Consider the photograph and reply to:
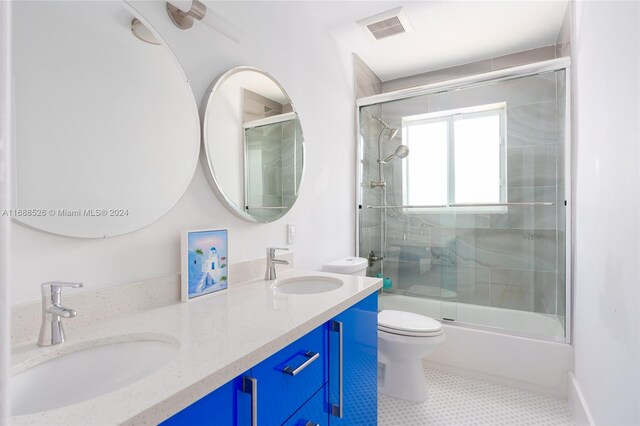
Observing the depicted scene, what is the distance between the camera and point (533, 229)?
90.3 inches

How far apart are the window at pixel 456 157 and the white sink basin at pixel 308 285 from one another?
1312 millimetres

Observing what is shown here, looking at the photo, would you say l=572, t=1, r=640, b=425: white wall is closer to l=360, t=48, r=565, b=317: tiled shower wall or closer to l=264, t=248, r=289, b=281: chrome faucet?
l=360, t=48, r=565, b=317: tiled shower wall

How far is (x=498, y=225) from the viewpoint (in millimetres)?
2420

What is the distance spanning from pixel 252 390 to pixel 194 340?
188mm

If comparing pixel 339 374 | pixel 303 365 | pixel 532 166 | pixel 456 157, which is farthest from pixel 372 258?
pixel 303 365

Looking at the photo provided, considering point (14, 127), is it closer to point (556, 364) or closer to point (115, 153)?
point (115, 153)

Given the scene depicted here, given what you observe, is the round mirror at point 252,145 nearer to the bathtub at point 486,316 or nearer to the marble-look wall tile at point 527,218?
the bathtub at point 486,316

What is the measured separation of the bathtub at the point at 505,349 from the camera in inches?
79.5

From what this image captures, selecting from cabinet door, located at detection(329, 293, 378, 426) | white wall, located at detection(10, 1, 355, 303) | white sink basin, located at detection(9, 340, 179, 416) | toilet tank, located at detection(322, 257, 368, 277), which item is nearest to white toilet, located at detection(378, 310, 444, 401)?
toilet tank, located at detection(322, 257, 368, 277)

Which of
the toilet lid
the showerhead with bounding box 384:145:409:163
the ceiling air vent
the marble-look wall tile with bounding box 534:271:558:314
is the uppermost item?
the ceiling air vent

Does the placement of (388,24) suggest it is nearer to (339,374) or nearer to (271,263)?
(271,263)

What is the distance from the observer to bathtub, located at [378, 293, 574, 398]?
202 centimetres

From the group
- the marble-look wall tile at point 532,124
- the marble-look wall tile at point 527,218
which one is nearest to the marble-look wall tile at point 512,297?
the marble-look wall tile at point 527,218

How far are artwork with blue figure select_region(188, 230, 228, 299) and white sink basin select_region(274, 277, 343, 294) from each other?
312mm
